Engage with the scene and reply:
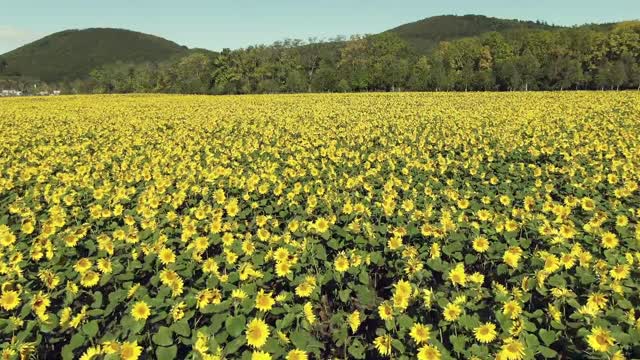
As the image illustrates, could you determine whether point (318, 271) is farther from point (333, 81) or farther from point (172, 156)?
point (333, 81)

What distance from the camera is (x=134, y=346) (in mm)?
2916

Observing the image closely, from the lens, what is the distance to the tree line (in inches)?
2542

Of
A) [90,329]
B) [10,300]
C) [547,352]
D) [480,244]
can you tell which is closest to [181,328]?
[90,329]

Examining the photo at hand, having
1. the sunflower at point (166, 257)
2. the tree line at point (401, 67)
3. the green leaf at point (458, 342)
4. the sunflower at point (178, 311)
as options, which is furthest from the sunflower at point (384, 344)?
the tree line at point (401, 67)

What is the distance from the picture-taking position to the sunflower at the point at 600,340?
2789 mm

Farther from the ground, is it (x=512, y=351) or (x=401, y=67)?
(x=401, y=67)

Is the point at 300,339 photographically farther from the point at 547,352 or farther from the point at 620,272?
the point at 620,272

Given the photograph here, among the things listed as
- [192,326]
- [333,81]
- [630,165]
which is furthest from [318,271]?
[333,81]

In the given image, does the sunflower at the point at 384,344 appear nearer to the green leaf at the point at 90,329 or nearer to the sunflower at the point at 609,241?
the green leaf at the point at 90,329

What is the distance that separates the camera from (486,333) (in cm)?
301

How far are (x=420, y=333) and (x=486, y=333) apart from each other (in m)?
0.47

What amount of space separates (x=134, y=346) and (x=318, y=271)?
1932 millimetres

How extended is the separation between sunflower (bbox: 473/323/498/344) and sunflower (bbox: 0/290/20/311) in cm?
390

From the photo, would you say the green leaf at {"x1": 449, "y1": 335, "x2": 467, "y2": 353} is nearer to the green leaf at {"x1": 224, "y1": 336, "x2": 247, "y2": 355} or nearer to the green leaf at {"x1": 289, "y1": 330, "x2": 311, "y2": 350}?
the green leaf at {"x1": 289, "y1": 330, "x2": 311, "y2": 350}
